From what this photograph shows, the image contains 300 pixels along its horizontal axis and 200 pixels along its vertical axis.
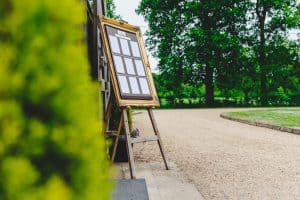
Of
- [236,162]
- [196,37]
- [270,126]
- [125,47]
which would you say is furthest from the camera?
[196,37]

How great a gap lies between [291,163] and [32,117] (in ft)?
24.0

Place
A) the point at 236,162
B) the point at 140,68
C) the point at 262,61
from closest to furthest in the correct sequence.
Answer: the point at 140,68, the point at 236,162, the point at 262,61

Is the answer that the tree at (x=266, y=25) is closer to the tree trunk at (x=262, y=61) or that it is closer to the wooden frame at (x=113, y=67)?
the tree trunk at (x=262, y=61)

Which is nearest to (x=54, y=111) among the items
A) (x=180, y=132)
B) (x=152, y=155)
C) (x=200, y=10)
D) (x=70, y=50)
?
(x=70, y=50)

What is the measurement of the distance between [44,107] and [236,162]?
7.17 metres

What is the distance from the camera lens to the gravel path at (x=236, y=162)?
590 cm

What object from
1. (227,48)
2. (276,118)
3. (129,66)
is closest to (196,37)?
(227,48)

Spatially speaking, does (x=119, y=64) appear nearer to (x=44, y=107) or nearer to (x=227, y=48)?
(x=44, y=107)

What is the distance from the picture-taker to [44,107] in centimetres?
131

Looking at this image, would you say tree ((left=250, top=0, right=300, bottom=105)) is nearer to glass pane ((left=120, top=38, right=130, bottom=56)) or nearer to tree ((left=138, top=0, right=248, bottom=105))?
tree ((left=138, top=0, right=248, bottom=105))

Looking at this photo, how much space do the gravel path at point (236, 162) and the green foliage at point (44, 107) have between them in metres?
4.23

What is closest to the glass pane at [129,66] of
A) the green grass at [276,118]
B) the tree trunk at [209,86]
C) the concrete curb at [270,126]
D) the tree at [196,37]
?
the concrete curb at [270,126]

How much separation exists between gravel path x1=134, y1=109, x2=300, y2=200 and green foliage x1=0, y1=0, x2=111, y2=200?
423 centimetres

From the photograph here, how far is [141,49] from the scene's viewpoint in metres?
7.24
